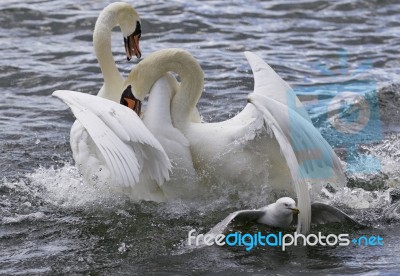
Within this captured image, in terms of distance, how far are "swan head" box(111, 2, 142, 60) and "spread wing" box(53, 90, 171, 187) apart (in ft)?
5.40

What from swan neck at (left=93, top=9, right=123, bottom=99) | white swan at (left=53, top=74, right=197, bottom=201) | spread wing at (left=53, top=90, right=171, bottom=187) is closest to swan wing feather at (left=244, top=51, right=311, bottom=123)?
white swan at (left=53, top=74, right=197, bottom=201)

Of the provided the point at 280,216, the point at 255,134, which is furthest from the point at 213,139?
the point at 280,216

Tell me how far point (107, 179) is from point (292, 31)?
600 cm

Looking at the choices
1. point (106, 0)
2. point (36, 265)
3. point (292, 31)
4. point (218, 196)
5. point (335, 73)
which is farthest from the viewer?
point (106, 0)

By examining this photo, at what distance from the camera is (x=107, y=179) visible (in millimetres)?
7633

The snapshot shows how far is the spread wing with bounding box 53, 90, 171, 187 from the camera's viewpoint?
650 centimetres

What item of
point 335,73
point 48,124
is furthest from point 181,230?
point 335,73

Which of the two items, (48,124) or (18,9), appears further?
(18,9)

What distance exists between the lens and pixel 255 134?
718 cm

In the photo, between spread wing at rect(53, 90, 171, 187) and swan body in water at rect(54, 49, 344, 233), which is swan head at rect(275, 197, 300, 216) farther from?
spread wing at rect(53, 90, 171, 187)

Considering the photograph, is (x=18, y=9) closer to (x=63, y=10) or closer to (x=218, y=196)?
(x=63, y=10)

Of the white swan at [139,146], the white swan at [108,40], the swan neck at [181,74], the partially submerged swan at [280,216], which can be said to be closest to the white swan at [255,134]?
the swan neck at [181,74]

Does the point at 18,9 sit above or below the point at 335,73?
above

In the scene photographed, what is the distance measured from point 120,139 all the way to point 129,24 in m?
2.24
